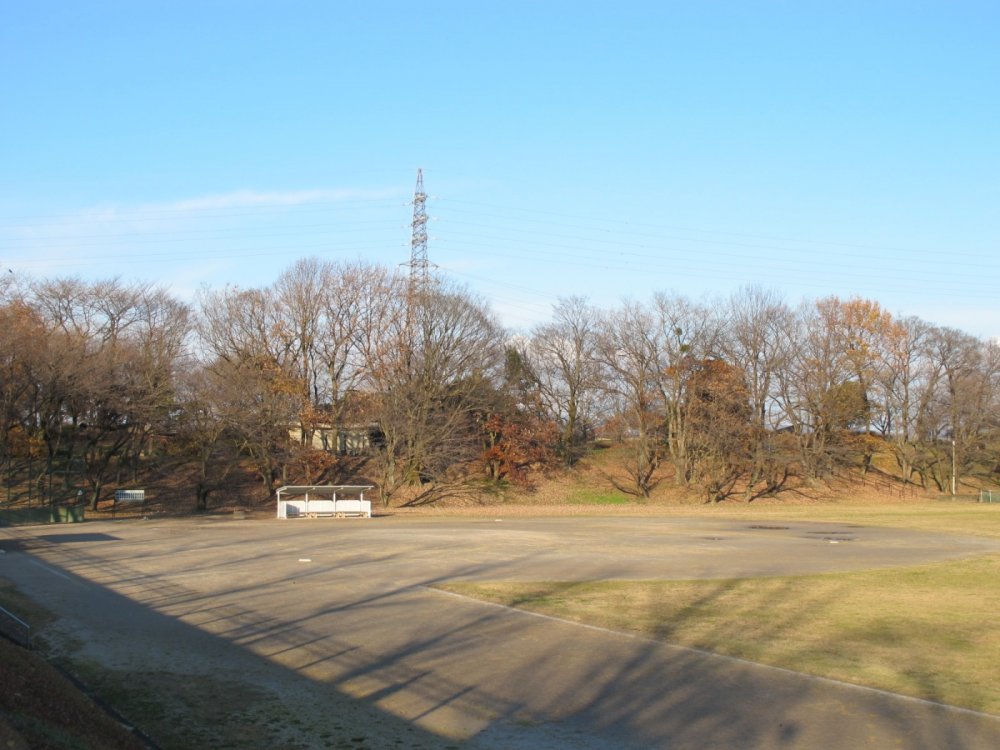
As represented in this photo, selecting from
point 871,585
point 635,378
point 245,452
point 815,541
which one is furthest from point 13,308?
point 871,585

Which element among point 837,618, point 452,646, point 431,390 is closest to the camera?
point 452,646

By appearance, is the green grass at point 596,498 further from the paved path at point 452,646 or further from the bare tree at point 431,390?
the paved path at point 452,646

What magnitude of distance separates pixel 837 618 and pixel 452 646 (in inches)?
275

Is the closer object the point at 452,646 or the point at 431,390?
the point at 452,646

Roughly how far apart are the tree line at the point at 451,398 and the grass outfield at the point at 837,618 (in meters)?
30.8

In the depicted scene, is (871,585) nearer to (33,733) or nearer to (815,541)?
(815,541)

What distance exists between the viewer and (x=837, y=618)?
49.2ft

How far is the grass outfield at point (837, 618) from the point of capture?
1127 centimetres

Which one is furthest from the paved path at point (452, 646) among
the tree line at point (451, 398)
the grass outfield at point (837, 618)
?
the tree line at point (451, 398)

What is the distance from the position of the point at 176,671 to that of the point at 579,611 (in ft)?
23.3

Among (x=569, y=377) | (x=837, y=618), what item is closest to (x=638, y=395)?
(x=569, y=377)

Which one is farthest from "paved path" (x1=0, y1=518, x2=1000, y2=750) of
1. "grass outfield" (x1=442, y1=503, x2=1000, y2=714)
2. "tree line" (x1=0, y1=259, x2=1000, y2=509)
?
"tree line" (x1=0, y1=259, x2=1000, y2=509)

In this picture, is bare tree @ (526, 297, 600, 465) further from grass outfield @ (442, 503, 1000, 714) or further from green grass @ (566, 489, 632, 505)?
grass outfield @ (442, 503, 1000, 714)

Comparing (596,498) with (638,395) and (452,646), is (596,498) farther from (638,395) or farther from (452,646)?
(452,646)
